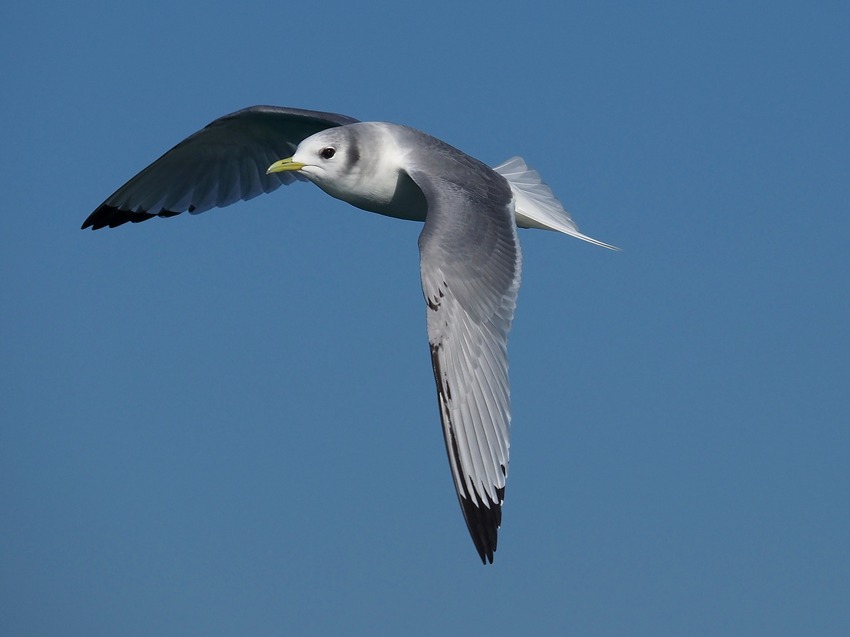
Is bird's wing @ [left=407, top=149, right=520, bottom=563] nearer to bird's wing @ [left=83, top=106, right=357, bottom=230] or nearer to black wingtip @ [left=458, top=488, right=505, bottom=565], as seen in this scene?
black wingtip @ [left=458, top=488, right=505, bottom=565]

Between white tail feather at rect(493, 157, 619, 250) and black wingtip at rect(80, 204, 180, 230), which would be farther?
black wingtip at rect(80, 204, 180, 230)

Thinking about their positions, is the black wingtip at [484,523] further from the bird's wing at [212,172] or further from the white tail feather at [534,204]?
the bird's wing at [212,172]

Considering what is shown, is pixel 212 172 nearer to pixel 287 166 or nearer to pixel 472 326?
pixel 287 166

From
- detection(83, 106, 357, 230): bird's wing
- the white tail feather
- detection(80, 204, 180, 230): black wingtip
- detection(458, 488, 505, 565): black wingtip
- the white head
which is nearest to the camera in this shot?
detection(458, 488, 505, 565): black wingtip

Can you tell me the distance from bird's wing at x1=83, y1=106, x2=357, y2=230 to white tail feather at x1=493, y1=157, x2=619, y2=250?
1378mm

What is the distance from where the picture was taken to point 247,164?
8250mm

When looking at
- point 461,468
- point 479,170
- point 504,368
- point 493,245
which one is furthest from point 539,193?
point 461,468

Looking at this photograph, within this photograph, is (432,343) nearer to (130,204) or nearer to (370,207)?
(370,207)

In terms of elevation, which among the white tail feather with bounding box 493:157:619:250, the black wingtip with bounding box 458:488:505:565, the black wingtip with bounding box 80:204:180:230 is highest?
the white tail feather with bounding box 493:157:619:250

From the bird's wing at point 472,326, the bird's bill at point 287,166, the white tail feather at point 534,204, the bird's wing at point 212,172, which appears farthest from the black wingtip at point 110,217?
the bird's wing at point 472,326

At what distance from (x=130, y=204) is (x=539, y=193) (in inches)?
116

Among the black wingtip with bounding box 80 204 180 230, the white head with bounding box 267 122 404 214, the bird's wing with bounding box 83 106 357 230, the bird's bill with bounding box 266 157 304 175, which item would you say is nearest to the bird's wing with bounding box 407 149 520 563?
the white head with bounding box 267 122 404 214

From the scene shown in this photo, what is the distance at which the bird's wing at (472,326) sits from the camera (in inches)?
202

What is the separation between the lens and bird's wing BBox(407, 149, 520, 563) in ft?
16.8
